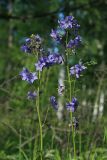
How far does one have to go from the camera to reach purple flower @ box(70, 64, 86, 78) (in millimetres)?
2965

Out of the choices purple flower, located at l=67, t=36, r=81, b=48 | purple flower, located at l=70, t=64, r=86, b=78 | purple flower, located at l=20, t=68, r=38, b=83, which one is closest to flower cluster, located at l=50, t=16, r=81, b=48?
purple flower, located at l=67, t=36, r=81, b=48

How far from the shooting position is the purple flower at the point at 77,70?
2965 millimetres

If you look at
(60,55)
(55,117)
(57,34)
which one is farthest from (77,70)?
(55,117)

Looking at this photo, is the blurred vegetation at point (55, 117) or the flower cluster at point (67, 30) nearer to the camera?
the flower cluster at point (67, 30)

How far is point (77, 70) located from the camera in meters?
2.97

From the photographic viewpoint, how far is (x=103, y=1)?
8.76 meters

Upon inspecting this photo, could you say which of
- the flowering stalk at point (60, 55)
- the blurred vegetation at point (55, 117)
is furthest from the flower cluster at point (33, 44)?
the blurred vegetation at point (55, 117)

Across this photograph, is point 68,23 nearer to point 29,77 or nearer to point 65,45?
point 65,45

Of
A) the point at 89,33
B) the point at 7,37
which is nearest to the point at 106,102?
the point at 89,33

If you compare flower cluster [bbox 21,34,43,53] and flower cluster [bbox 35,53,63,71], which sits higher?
flower cluster [bbox 21,34,43,53]

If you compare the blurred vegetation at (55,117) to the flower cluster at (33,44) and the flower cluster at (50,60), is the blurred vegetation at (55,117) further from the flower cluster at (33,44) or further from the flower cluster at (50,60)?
the flower cluster at (33,44)

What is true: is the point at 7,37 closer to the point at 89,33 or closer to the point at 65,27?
the point at 89,33

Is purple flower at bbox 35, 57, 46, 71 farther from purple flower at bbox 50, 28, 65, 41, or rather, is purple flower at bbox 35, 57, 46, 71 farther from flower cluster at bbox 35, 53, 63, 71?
purple flower at bbox 50, 28, 65, 41

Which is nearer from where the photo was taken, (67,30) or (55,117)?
(67,30)
